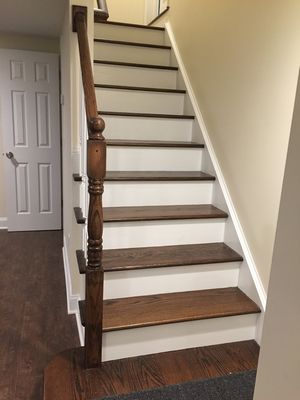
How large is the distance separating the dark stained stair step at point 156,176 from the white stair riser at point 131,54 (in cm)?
138

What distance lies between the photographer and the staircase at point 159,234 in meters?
1.86

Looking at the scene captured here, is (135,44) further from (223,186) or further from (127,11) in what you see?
(223,186)

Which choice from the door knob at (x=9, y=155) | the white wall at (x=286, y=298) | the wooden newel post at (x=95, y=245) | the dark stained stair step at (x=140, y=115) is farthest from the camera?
the door knob at (x=9, y=155)

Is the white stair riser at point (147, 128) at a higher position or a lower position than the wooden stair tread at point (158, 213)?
higher

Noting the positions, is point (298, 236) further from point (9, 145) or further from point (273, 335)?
point (9, 145)

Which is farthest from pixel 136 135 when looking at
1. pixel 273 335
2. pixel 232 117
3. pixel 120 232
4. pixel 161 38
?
pixel 273 335

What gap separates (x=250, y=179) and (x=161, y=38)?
2274 mm

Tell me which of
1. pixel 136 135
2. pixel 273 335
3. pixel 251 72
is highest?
pixel 251 72

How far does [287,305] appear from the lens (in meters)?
0.71

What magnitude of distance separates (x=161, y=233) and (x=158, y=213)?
0.13 metres

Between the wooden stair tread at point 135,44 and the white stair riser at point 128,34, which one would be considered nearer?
the wooden stair tread at point 135,44

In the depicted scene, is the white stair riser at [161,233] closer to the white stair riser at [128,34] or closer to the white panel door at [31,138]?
the white stair riser at [128,34]

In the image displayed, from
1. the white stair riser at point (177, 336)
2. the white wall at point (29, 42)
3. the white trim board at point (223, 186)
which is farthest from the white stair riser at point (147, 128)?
the white wall at point (29, 42)

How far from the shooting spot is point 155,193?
239cm
